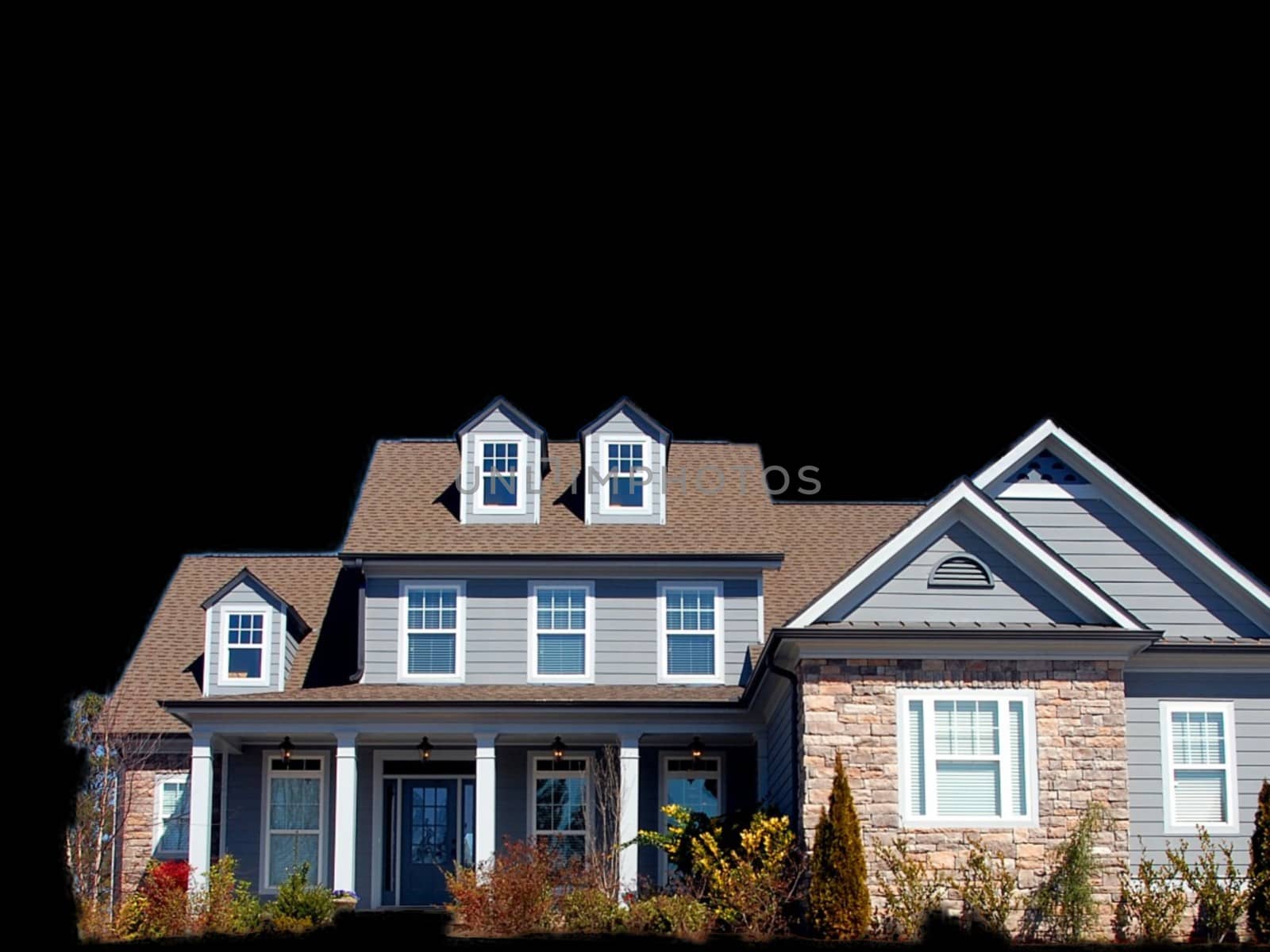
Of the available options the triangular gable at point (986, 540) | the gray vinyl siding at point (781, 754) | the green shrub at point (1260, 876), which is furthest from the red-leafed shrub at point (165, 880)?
the green shrub at point (1260, 876)

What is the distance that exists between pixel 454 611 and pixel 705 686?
4.12 metres

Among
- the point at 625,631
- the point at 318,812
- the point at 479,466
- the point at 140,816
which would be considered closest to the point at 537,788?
the point at 625,631

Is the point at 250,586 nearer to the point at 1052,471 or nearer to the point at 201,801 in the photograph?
the point at 201,801

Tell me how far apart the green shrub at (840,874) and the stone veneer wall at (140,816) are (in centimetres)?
1259

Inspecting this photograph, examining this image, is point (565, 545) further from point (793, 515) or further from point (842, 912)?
point (842, 912)

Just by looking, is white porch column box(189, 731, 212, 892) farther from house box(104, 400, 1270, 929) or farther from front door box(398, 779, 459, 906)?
front door box(398, 779, 459, 906)

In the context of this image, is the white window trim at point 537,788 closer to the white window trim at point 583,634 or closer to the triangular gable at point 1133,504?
the white window trim at point 583,634

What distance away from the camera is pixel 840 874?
60.3 ft

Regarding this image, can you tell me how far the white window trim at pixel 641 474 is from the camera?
27.4 meters

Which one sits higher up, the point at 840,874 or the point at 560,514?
the point at 560,514

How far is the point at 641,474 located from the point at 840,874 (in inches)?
410

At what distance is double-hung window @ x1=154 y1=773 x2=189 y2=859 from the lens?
2672 centimetres

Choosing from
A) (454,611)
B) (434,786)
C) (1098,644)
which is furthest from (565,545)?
(1098,644)

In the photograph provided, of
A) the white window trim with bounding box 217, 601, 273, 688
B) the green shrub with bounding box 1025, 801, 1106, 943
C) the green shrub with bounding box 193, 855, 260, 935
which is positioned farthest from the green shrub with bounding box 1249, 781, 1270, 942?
the white window trim with bounding box 217, 601, 273, 688
